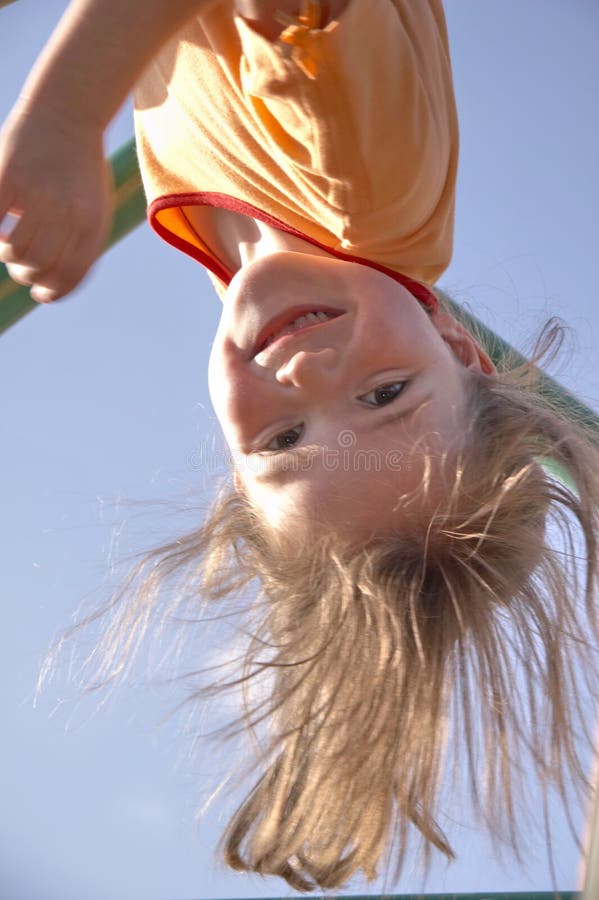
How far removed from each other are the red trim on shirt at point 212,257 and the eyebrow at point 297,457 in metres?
0.08

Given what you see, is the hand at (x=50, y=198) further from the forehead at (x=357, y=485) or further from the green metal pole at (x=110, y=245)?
the green metal pole at (x=110, y=245)

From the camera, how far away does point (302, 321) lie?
0.63m

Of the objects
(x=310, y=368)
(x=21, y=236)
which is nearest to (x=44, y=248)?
(x=21, y=236)

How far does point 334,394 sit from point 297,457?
0.04 meters

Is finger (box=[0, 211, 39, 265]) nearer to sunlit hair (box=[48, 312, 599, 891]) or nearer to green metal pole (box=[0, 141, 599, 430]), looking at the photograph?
sunlit hair (box=[48, 312, 599, 891])

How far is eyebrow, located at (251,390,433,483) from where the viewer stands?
0.61 m

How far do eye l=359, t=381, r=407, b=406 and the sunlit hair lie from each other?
0.06m

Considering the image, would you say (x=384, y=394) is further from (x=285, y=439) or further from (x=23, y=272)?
(x=23, y=272)

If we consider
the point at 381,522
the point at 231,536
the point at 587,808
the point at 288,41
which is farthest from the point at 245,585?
the point at 288,41

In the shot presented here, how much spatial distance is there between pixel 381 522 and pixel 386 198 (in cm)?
19

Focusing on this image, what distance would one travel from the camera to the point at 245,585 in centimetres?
77

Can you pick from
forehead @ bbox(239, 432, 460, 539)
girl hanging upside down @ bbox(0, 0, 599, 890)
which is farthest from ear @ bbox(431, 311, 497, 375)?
forehead @ bbox(239, 432, 460, 539)

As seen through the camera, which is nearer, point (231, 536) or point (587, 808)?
point (587, 808)

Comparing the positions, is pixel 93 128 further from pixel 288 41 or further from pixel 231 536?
pixel 231 536
